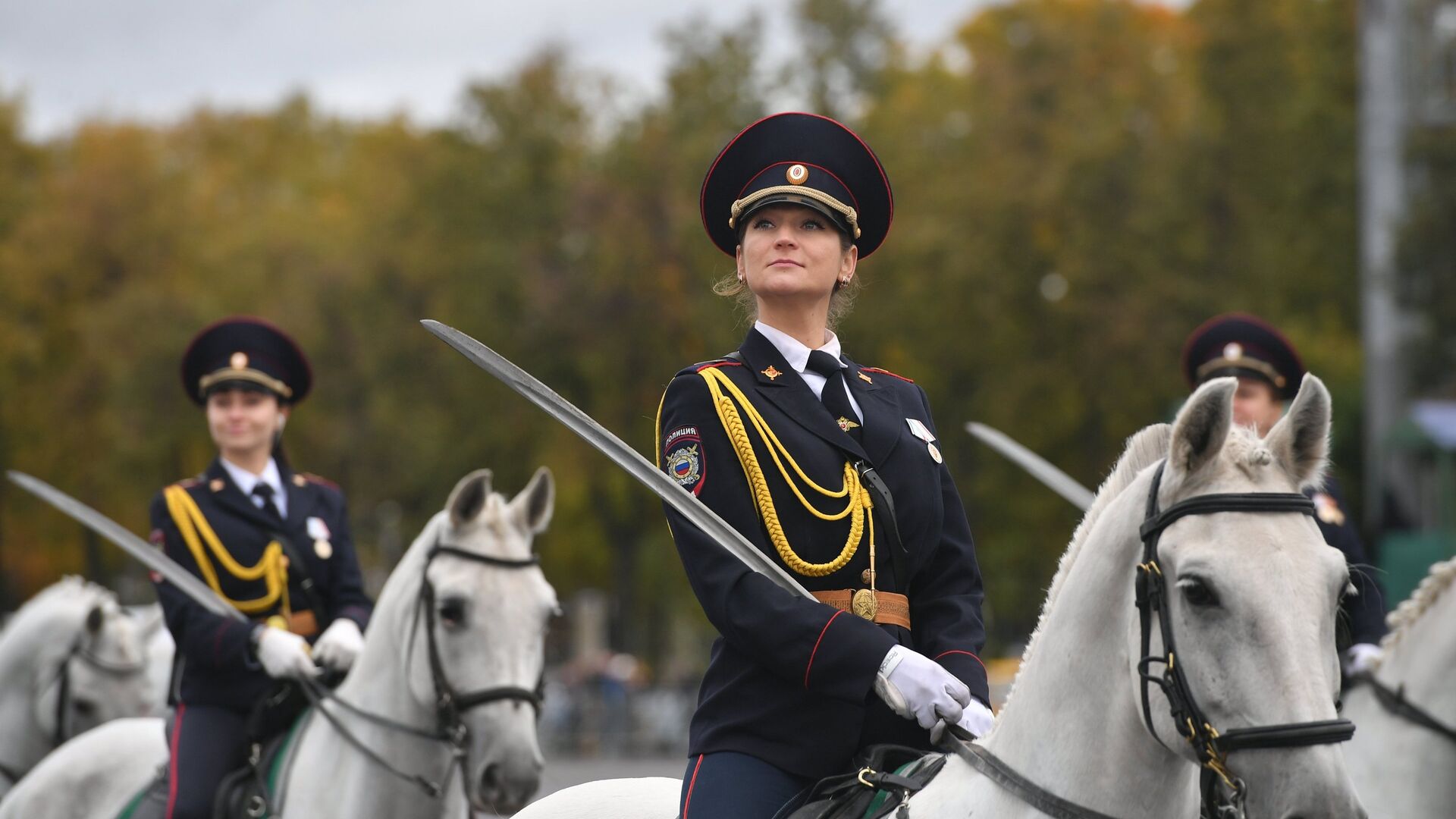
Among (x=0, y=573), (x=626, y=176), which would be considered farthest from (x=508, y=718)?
(x=0, y=573)

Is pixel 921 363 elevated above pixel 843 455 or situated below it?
above

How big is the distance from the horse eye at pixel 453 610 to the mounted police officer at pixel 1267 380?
3253 mm

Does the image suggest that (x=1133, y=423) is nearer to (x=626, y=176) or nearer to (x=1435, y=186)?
(x=1435, y=186)

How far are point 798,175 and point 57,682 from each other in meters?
7.47

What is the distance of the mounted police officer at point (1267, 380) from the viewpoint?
8.09 m

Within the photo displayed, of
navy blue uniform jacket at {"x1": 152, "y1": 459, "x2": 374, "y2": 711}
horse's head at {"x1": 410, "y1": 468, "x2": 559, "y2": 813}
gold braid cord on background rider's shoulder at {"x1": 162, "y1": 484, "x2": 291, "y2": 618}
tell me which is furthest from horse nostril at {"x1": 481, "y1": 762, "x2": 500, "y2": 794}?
gold braid cord on background rider's shoulder at {"x1": 162, "y1": 484, "x2": 291, "y2": 618}

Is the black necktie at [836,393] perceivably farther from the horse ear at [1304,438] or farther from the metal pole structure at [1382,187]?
the metal pole structure at [1382,187]

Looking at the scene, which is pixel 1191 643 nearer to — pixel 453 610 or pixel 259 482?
pixel 453 610

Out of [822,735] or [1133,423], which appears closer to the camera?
[822,735]

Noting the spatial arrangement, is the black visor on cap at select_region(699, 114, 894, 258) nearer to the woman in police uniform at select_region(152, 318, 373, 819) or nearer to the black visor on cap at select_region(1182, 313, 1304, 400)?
the woman in police uniform at select_region(152, 318, 373, 819)

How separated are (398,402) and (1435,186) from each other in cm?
1862

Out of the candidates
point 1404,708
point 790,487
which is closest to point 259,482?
point 790,487

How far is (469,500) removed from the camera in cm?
798

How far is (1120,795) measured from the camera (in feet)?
12.9
